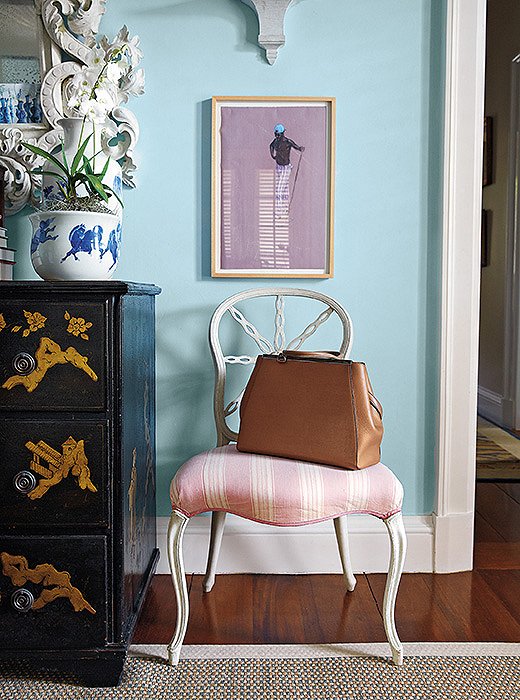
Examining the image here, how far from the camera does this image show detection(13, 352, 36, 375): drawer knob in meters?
1.73

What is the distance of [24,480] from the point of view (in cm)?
175

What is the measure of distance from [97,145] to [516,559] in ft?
6.31

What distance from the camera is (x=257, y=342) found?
7.70ft

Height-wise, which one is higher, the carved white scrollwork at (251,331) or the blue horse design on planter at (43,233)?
the blue horse design on planter at (43,233)

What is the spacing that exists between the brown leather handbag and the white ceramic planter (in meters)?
0.54

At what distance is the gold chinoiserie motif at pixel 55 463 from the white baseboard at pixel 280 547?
2.50 feet

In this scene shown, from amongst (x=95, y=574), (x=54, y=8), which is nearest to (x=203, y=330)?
(x=95, y=574)

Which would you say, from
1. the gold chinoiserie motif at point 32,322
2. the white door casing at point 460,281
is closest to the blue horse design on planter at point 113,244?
the gold chinoiserie motif at point 32,322

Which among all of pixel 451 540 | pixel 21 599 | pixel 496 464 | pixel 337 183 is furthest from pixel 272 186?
pixel 496 464

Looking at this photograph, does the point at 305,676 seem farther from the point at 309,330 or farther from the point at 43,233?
the point at 43,233

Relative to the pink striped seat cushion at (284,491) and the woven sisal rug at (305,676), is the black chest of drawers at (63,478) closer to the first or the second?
the woven sisal rug at (305,676)

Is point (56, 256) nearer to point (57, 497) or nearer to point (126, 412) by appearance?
point (126, 412)

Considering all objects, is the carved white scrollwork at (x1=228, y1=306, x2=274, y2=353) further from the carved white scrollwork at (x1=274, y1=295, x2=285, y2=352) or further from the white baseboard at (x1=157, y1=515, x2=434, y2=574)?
the white baseboard at (x1=157, y1=515, x2=434, y2=574)

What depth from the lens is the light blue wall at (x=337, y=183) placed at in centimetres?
236
